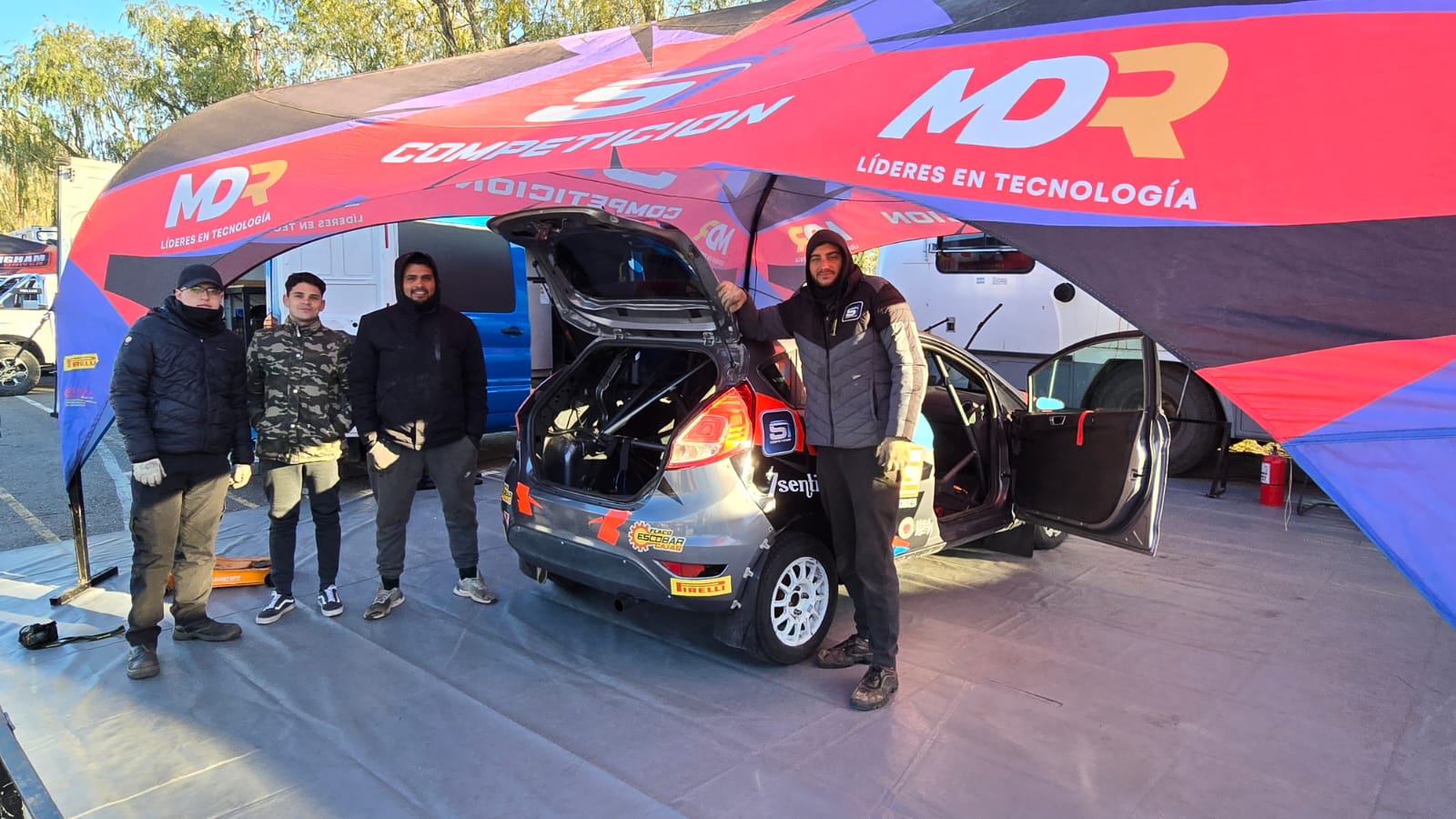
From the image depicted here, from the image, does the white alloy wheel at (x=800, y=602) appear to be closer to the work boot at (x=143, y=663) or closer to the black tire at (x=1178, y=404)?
the work boot at (x=143, y=663)

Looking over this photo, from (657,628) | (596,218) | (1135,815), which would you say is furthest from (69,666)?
(1135,815)

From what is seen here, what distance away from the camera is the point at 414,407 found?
13.9ft

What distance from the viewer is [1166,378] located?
7.74 m

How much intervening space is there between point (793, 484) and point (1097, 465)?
1724 mm

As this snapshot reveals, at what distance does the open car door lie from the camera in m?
4.00

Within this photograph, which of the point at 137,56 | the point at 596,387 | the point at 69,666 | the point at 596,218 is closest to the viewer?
the point at 596,218

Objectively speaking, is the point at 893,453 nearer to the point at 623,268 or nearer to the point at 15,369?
the point at 623,268

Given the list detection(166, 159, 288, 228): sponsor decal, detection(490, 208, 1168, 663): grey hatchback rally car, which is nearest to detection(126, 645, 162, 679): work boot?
detection(490, 208, 1168, 663): grey hatchback rally car

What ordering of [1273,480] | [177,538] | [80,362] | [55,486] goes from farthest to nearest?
[55,486]
[1273,480]
[80,362]
[177,538]

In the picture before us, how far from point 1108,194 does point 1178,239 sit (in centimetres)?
22

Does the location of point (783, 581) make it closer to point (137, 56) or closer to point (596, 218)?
point (596, 218)

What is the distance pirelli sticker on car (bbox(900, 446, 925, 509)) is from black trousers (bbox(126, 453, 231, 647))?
3266 millimetres

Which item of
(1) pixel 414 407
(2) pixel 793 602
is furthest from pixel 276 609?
(2) pixel 793 602

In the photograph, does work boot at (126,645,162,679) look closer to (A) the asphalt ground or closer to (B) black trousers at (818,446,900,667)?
(A) the asphalt ground
